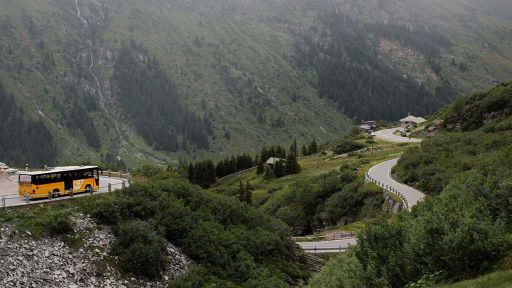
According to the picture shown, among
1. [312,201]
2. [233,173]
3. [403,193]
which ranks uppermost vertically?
[403,193]

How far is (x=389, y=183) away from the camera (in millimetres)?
69938

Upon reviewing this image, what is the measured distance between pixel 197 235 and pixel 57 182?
1166 cm

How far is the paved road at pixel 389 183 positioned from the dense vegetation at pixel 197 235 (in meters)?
16.0

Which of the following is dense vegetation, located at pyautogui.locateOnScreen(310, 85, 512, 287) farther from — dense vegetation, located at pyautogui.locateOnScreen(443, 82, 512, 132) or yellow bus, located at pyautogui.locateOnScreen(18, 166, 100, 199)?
dense vegetation, located at pyautogui.locateOnScreen(443, 82, 512, 132)

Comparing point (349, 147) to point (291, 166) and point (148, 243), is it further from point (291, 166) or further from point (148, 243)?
point (148, 243)

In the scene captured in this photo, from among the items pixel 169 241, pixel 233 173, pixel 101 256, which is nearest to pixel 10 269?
pixel 101 256

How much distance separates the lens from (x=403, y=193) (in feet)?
199

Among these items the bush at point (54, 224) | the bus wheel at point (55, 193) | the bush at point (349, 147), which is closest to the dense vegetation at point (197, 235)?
the bush at point (54, 224)

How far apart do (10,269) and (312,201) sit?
57.7 metres

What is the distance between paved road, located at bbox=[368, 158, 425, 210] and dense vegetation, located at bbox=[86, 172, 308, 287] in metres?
16.0

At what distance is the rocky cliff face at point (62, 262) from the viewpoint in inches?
1136

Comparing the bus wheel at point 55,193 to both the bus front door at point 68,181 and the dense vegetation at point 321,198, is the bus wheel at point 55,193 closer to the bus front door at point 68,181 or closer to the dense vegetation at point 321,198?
the bus front door at point 68,181

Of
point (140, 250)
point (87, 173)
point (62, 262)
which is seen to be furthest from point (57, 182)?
point (140, 250)

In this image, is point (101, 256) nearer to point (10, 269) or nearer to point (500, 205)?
point (10, 269)
